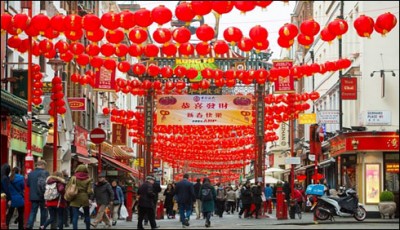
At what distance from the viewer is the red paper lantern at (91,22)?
2434 centimetres

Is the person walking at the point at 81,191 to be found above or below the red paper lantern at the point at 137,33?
below

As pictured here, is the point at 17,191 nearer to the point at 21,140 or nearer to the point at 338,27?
the point at 338,27

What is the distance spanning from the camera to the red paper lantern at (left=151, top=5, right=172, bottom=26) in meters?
23.0

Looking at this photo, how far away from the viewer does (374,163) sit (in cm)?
4119

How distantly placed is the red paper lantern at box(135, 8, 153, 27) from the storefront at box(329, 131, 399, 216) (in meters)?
19.2

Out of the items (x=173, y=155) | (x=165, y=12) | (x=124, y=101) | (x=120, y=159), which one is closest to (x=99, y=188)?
(x=165, y=12)

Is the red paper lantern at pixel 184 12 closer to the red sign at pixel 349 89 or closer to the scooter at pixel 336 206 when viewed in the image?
the scooter at pixel 336 206

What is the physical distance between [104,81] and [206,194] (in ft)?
28.7

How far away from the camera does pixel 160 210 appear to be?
38.9 meters

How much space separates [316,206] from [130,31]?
11248 mm

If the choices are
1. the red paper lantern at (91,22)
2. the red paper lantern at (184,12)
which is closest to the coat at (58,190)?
the red paper lantern at (91,22)

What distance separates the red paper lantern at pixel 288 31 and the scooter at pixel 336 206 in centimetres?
986

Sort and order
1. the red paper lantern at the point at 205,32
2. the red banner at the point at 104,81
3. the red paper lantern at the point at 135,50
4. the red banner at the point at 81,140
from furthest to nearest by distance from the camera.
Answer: the red banner at the point at 81,140
the red banner at the point at 104,81
the red paper lantern at the point at 135,50
the red paper lantern at the point at 205,32

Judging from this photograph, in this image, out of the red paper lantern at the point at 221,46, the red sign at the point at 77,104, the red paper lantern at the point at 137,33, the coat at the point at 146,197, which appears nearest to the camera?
the red paper lantern at the point at 137,33
